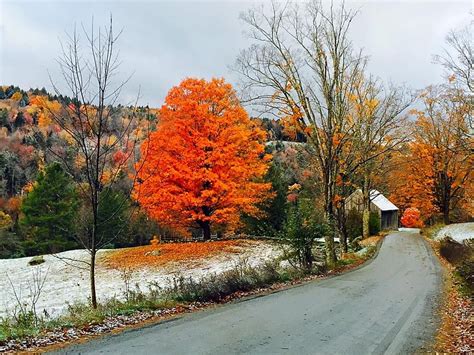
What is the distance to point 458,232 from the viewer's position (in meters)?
30.9

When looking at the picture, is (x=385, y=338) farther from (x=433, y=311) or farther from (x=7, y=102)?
(x=7, y=102)

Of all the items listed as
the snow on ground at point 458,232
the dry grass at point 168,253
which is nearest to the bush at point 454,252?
the snow on ground at point 458,232

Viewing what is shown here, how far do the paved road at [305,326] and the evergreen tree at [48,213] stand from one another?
103 feet

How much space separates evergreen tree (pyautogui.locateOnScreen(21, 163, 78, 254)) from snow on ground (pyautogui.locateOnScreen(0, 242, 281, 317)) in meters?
12.2

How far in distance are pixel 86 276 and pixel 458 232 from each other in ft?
89.5

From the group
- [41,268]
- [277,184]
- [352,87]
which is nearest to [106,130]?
[352,87]

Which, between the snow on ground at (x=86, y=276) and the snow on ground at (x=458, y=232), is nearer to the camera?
the snow on ground at (x=86, y=276)

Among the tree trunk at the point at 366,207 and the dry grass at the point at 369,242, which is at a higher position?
the tree trunk at the point at 366,207

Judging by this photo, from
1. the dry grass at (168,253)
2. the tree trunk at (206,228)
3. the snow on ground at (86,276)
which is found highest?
the tree trunk at (206,228)

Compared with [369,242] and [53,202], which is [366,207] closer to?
[369,242]

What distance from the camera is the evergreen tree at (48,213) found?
123 feet

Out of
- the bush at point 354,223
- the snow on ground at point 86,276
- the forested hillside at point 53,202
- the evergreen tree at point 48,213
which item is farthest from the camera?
the evergreen tree at point 48,213

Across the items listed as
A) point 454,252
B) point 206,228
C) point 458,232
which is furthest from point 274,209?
point 454,252

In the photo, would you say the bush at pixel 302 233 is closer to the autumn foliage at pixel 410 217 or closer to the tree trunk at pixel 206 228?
the tree trunk at pixel 206 228
